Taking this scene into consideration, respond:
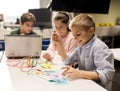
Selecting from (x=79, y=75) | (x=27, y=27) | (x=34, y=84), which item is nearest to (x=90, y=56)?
(x=79, y=75)

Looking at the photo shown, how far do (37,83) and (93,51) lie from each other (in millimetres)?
491

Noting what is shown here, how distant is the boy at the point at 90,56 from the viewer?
1.29 meters

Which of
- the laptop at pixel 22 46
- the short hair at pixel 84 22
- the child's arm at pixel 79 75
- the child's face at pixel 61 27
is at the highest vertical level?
the short hair at pixel 84 22

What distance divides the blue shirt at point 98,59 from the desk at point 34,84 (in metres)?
0.14

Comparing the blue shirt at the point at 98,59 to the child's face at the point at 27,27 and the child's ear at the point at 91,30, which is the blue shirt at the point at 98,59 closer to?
the child's ear at the point at 91,30

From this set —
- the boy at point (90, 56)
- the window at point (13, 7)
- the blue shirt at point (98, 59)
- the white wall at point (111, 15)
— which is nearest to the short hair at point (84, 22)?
the boy at point (90, 56)

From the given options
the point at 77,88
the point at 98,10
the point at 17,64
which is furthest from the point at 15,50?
the point at 98,10

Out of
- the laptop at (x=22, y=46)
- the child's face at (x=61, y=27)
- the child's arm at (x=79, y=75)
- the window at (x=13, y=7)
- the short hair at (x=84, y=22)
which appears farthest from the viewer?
the window at (x=13, y=7)

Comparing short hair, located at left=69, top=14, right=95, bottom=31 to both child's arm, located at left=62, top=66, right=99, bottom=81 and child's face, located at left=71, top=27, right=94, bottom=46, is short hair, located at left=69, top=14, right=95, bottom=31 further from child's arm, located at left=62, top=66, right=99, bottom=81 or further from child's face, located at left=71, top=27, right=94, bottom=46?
child's arm, located at left=62, top=66, right=99, bottom=81

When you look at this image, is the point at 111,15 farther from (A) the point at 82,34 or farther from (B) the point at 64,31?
(A) the point at 82,34

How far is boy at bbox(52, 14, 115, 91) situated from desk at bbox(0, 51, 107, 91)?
0.26 feet

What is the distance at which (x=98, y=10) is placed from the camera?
4.15 m

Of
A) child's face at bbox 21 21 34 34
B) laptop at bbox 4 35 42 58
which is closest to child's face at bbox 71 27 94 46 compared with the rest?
laptop at bbox 4 35 42 58

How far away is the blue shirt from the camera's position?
4.27 feet
